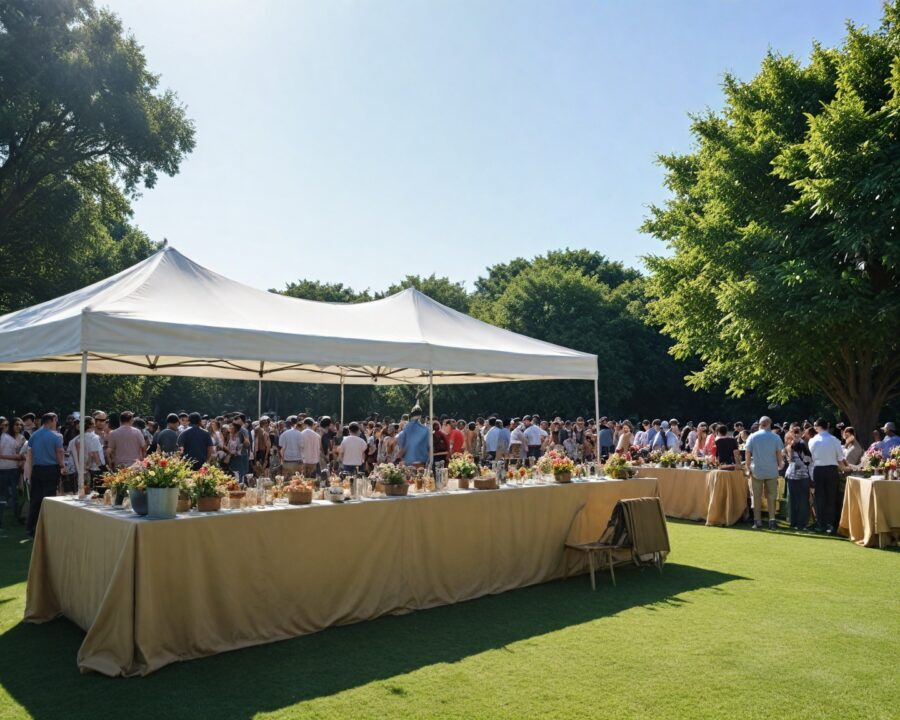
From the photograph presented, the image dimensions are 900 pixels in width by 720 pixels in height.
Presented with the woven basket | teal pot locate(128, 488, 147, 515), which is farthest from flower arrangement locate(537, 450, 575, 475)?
teal pot locate(128, 488, 147, 515)

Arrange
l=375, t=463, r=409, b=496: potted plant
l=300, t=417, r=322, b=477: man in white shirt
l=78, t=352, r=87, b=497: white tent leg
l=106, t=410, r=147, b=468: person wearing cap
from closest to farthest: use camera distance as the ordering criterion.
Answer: l=78, t=352, r=87, b=497: white tent leg, l=375, t=463, r=409, b=496: potted plant, l=106, t=410, r=147, b=468: person wearing cap, l=300, t=417, r=322, b=477: man in white shirt

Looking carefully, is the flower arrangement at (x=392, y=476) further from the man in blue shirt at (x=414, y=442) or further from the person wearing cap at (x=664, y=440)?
the person wearing cap at (x=664, y=440)

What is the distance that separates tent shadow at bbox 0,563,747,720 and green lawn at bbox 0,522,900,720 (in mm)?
→ 17

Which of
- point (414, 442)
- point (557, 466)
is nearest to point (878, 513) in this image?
point (557, 466)

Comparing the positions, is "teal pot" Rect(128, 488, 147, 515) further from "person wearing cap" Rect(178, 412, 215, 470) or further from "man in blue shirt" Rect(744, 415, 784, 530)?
"man in blue shirt" Rect(744, 415, 784, 530)

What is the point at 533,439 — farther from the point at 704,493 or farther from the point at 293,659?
the point at 293,659

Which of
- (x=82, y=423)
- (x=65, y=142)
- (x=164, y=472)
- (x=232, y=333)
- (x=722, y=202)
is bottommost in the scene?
(x=164, y=472)

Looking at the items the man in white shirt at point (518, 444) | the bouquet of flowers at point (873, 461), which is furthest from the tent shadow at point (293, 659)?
the man in white shirt at point (518, 444)

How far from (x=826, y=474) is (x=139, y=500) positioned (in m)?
10.3

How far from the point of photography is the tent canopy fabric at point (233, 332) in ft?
20.6

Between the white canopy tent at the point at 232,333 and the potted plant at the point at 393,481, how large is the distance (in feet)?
4.08

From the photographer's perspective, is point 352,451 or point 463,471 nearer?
point 463,471

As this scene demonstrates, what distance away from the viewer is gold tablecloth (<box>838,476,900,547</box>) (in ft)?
32.3

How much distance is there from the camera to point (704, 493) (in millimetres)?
12617
